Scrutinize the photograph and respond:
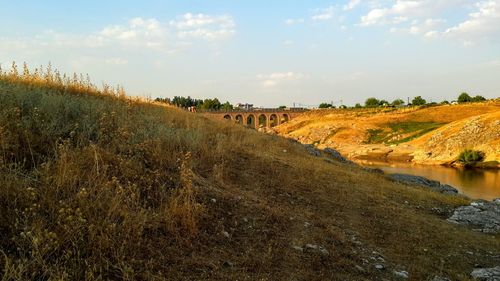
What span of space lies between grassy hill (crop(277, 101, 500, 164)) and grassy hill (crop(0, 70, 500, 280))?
181 feet

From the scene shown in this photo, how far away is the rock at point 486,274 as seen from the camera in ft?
23.4

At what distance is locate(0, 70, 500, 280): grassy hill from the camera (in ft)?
16.0

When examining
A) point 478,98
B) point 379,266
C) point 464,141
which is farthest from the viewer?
point 478,98

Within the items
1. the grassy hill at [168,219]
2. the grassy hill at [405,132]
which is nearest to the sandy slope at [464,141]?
the grassy hill at [405,132]

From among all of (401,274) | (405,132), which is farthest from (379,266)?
(405,132)

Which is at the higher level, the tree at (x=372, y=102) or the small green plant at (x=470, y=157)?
the tree at (x=372, y=102)

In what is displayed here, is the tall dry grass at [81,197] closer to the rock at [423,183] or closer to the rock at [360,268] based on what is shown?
the rock at [360,268]

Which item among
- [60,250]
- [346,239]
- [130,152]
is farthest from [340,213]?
[60,250]

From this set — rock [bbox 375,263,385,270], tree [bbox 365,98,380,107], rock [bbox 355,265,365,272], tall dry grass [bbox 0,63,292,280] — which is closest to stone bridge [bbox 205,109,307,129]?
tree [bbox 365,98,380,107]

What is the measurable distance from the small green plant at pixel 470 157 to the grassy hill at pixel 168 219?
5119 centimetres

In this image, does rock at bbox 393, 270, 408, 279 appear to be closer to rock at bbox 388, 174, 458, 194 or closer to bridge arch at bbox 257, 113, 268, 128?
rock at bbox 388, 174, 458, 194

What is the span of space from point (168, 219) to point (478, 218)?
34.5ft

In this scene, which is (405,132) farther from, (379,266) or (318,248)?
(318,248)

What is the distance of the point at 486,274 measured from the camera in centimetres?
727
